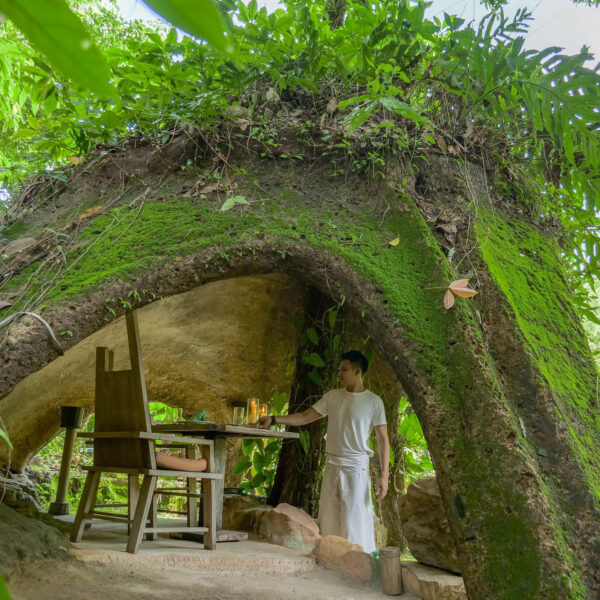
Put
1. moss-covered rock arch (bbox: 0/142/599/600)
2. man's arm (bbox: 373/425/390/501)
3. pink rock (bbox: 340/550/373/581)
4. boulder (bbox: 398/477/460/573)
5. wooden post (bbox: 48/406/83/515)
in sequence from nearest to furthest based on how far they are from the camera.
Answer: moss-covered rock arch (bbox: 0/142/599/600) → boulder (bbox: 398/477/460/573) → pink rock (bbox: 340/550/373/581) → man's arm (bbox: 373/425/390/501) → wooden post (bbox: 48/406/83/515)

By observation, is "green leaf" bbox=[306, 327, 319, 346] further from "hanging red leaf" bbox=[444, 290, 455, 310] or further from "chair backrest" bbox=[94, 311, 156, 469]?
"hanging red leaf" bbox=[444, 290, 455, 310]

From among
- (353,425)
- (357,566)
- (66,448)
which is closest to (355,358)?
(353,425)

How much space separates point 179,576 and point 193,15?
12.0ft

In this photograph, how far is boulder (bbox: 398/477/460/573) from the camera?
139 inches

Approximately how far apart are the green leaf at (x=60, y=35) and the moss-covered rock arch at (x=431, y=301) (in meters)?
3.06

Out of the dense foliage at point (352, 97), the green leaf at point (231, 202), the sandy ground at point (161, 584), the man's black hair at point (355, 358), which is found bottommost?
the sandy ground at point (161, 584)

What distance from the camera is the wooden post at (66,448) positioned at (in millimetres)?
5891

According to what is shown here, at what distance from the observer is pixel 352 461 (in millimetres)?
4359

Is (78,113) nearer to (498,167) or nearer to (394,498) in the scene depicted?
(498,167)

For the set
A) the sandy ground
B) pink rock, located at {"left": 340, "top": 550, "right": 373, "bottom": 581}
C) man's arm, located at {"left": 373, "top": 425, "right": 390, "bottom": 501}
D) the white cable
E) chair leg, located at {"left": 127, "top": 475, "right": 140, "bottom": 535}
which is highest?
the white cable

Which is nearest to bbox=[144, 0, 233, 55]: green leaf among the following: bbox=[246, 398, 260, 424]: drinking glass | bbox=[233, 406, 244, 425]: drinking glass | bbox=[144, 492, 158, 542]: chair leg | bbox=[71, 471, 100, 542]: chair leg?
bbox=[71, 471, 100, 542]: chair leg

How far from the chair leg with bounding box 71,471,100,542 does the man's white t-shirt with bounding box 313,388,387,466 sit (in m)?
1.65

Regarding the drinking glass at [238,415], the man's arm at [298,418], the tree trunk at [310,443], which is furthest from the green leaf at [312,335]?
the drinking glass at [238,415]

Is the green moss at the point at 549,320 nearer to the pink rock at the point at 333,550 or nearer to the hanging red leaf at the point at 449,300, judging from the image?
the hanging red leaf at the point at 449,300
